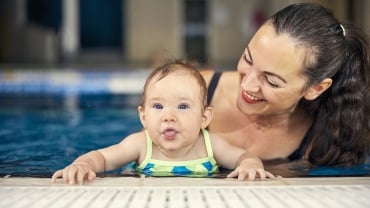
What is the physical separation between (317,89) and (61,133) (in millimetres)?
2157

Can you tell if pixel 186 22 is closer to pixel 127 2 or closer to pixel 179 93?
pixel 127 2

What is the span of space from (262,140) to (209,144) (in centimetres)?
47

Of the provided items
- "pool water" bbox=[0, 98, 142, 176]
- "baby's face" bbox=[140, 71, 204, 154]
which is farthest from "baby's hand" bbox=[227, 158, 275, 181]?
"pool water" bbox=[0, 98, 142, 176]

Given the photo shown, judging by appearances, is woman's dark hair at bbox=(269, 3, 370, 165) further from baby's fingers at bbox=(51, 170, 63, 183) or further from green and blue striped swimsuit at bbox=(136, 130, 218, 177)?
baby's fingers at bbox=(51, 170, 63, 183)

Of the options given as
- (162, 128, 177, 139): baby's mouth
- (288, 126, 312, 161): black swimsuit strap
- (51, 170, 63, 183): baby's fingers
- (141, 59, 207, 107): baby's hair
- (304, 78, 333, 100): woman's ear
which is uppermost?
(141, 59, 207, 107): baby's hair

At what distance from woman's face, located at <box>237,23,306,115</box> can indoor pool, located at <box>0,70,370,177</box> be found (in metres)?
0.29

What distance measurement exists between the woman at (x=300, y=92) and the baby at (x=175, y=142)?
0.75ft

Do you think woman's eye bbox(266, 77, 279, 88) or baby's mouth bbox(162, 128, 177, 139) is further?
woman's eye bbox(266, 77, 279, 88)

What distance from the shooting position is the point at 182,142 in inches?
89.2

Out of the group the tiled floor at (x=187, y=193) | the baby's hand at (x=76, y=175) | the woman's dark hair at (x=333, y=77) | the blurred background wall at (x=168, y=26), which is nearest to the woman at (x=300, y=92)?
the woman's dark hair at (x=333, y=77)

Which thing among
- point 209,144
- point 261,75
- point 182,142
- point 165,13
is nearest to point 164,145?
point 182,142

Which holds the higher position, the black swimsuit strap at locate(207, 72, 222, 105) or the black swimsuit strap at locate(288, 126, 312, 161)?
the black swimsuit strap at locate(207, 72, 222, 105)

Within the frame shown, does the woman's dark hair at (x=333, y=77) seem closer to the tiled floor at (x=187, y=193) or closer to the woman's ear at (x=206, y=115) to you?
the woman's ear at (x=206, y=115)

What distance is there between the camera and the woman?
2402 mm
